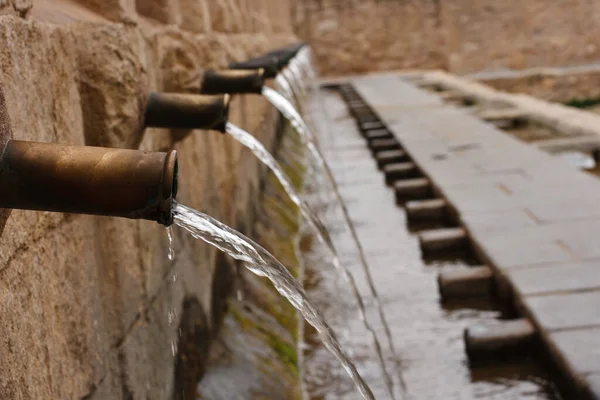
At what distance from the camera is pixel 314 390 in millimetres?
2656

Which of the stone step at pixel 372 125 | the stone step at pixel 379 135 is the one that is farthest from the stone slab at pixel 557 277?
the stone step at pixel 372 125

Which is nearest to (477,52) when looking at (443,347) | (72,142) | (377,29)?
(377,29)

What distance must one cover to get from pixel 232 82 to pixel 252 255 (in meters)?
1.15

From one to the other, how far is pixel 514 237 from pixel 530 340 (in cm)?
98

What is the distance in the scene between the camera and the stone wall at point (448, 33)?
15.8 m

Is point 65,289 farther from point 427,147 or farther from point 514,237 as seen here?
point 427,147

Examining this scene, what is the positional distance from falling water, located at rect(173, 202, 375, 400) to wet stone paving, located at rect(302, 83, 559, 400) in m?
0.48

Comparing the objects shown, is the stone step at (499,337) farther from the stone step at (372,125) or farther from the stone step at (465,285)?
the stone step at (372,125)

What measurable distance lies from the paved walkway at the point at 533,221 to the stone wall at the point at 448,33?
30.1 ft

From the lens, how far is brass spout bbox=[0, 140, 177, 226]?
120 centimetres

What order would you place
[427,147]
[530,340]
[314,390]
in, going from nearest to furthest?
[530,340]
[314,390]
[427,147]

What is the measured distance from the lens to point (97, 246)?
65.5 inches

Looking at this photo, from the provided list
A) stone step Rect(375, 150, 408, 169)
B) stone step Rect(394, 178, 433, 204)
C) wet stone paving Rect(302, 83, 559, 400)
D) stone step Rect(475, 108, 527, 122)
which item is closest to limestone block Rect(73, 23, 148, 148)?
wet stone paving Rect(302, 83, 559, 400)

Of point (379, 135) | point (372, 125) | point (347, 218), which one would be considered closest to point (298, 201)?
point (347, 218)
